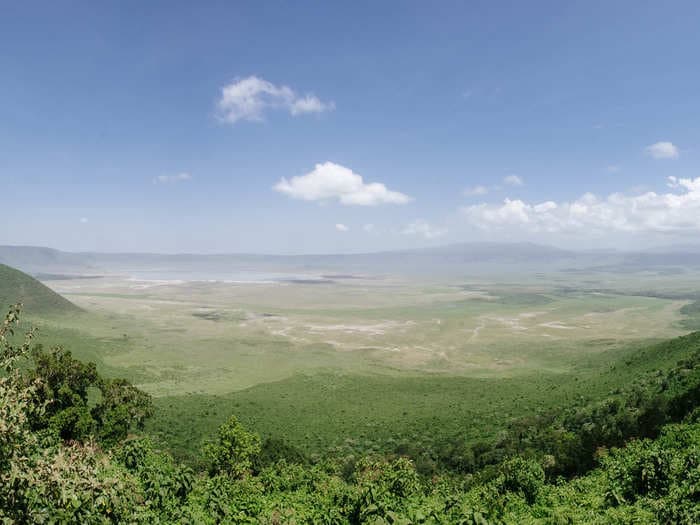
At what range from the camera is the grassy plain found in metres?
47.1

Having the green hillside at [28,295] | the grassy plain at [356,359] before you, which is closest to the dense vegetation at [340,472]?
the grassy plain at [356,359]

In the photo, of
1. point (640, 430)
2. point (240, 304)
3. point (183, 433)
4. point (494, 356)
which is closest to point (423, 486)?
point (640, 430)

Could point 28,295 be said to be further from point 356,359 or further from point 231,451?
point 231,451

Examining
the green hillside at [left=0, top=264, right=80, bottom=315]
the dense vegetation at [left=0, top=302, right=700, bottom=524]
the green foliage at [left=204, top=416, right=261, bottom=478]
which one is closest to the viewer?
the dense vegetation at [left=0, top=302, right=700, bottom=524]

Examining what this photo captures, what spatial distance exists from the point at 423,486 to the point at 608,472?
8.57m

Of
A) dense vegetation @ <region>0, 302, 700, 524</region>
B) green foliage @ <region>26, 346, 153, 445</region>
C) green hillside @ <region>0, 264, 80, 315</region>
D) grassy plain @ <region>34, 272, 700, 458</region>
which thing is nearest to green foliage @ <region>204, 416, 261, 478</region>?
dense vegetation @ <region>0, 302, 700, 524</region>

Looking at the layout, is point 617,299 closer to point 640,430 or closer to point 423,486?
point 640,430

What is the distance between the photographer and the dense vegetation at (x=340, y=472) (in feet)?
27.2

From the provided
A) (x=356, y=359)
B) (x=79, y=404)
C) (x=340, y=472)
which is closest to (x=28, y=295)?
(x=356, y=359)

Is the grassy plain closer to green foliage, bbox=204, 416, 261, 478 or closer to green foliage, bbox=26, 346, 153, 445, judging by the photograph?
green foliage, bbox=26, 346, 153, 445

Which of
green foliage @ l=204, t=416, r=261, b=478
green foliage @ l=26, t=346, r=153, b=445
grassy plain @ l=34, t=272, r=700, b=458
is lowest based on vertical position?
grassy plain @ l=34, t=272, r=700, b=458

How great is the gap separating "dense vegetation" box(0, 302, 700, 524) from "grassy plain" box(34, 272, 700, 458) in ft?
23.8

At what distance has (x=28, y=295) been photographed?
11488cm

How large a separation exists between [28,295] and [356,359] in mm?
90171
